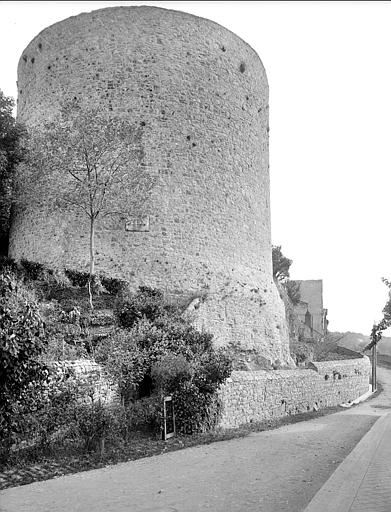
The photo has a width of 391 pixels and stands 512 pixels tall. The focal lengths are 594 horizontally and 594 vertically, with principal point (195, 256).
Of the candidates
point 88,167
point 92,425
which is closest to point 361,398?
point 88,167

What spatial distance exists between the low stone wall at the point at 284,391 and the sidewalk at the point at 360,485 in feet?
12.6

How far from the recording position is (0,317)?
7.73 meters

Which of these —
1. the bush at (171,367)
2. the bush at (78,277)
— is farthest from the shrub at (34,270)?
the bush at (171,367)

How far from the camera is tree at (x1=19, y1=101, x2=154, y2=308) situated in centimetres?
1808

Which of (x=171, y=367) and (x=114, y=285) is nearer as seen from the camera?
(x=171, y=367)

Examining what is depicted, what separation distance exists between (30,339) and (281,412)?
10834 millimetres

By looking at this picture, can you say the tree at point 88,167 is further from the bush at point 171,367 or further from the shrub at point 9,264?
the bush at point 171,367

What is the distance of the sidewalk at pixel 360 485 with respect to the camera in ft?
22.1

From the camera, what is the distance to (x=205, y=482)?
834 cm

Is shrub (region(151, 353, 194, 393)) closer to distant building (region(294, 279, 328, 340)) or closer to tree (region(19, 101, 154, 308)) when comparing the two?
tree (region(19, 101, 154, 308))

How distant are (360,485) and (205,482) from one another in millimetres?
2104

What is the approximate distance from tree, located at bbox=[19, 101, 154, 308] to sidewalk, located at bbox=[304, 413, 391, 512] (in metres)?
10.1

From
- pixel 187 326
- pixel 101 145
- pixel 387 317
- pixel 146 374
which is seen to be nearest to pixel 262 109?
pixel 101 145

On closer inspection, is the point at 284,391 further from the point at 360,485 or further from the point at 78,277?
the point at 360,485
